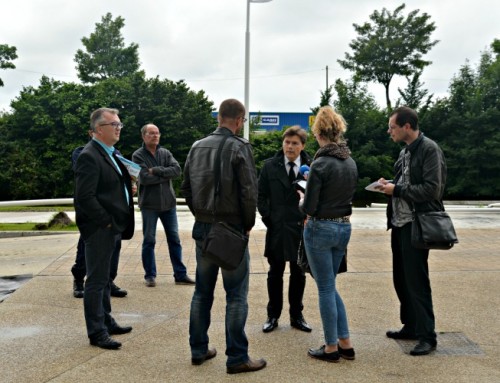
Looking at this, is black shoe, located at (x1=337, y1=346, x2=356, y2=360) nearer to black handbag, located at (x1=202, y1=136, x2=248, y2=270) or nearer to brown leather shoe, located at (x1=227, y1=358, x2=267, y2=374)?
brown leather shoe, located at (x1=227, y1=358, x2=267, y2=374)

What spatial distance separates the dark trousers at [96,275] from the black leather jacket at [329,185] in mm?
1578

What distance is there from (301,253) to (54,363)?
199cm

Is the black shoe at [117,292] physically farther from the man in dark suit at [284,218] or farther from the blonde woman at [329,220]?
the blonde woman at [329,220]

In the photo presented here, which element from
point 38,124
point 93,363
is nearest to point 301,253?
point 93,363

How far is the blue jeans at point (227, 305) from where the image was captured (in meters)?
3.88

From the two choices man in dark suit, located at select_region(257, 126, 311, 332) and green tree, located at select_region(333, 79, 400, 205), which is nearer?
man in dark suit, located at select_region(257, 126, 311, 332)

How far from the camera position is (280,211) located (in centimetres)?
477

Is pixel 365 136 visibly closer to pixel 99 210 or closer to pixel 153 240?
pixel 153 240

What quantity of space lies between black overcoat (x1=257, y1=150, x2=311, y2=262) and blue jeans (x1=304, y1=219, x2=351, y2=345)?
0.61 m

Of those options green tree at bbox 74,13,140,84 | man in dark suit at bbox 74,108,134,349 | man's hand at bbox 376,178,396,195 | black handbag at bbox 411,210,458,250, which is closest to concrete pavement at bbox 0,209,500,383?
man in dark suit at bbox 74,108,134,349

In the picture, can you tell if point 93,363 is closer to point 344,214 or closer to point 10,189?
point 344,214

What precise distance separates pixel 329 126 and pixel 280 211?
0.98m

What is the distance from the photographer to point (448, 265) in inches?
302

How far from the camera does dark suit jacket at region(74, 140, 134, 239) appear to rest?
4.23 m
